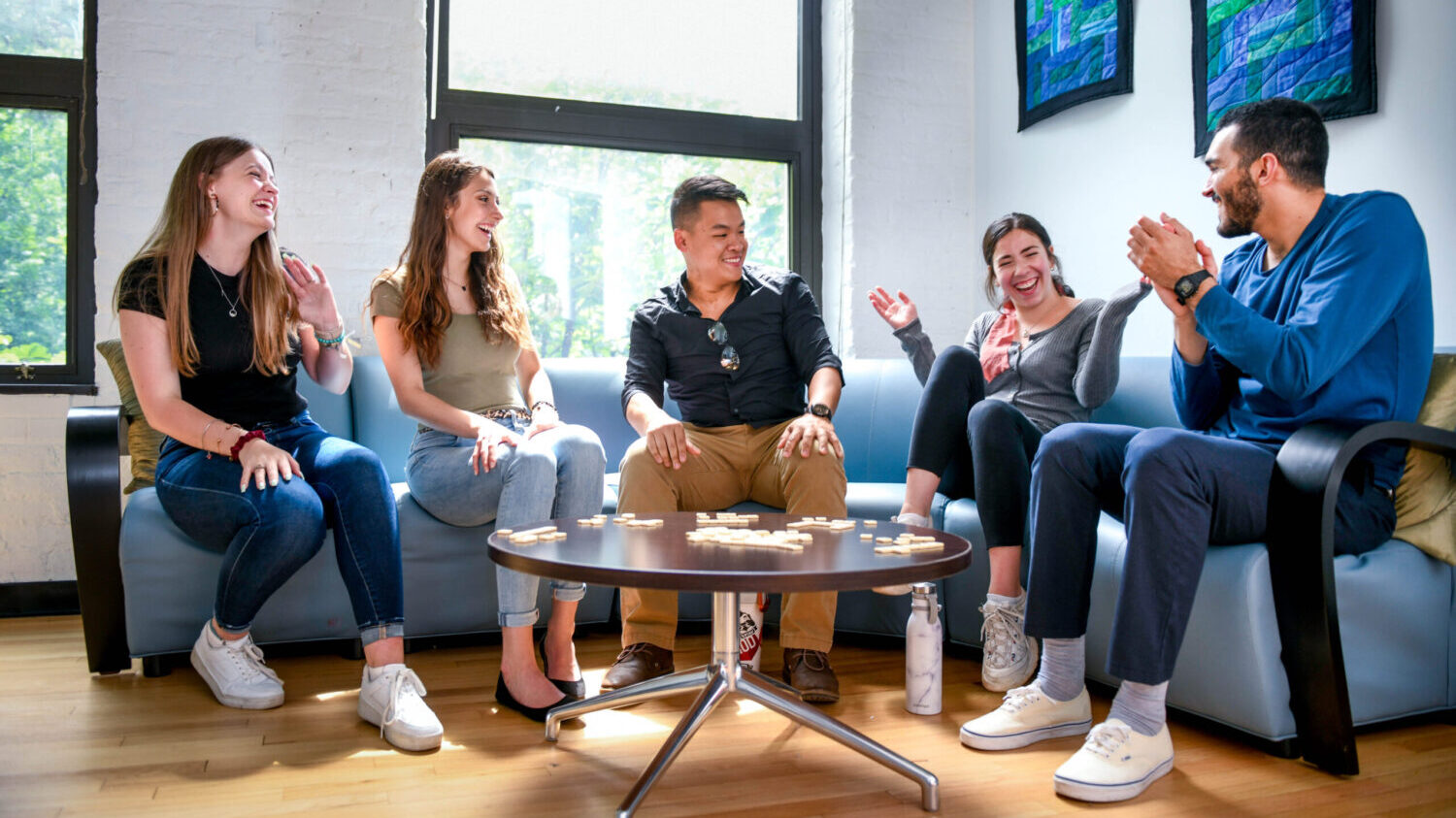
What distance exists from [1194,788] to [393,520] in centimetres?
152

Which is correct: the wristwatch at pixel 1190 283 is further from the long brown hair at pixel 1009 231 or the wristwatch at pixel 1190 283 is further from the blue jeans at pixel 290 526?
the blue jeans at pixel 290 526

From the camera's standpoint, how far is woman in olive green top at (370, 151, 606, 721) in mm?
2125

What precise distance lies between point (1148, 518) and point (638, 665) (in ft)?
3.47

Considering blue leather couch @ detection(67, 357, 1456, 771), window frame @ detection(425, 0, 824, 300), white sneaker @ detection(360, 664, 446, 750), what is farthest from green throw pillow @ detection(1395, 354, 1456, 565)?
window frame @ detection(425, 0, 824, 300)

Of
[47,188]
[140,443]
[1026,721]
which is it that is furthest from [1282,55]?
[47,188]

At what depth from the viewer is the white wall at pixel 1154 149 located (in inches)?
93.0

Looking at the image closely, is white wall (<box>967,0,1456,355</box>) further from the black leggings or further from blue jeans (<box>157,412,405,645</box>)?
blue jeans (<box>157,412,405,645</box>)

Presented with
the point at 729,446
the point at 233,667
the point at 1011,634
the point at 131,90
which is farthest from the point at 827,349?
the point at 131,90

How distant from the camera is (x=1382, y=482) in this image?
1793 mm

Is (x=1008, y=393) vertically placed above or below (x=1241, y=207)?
below

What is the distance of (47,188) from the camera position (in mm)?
3264

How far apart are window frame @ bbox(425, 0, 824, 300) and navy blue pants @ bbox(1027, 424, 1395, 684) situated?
230cm

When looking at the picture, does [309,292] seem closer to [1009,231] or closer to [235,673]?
[235,673]

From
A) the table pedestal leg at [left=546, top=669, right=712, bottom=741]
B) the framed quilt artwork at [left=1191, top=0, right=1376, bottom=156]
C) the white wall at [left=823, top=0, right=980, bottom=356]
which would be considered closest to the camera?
the table pedestal leg at [left=546, top=669, right=712, bottom=741]
